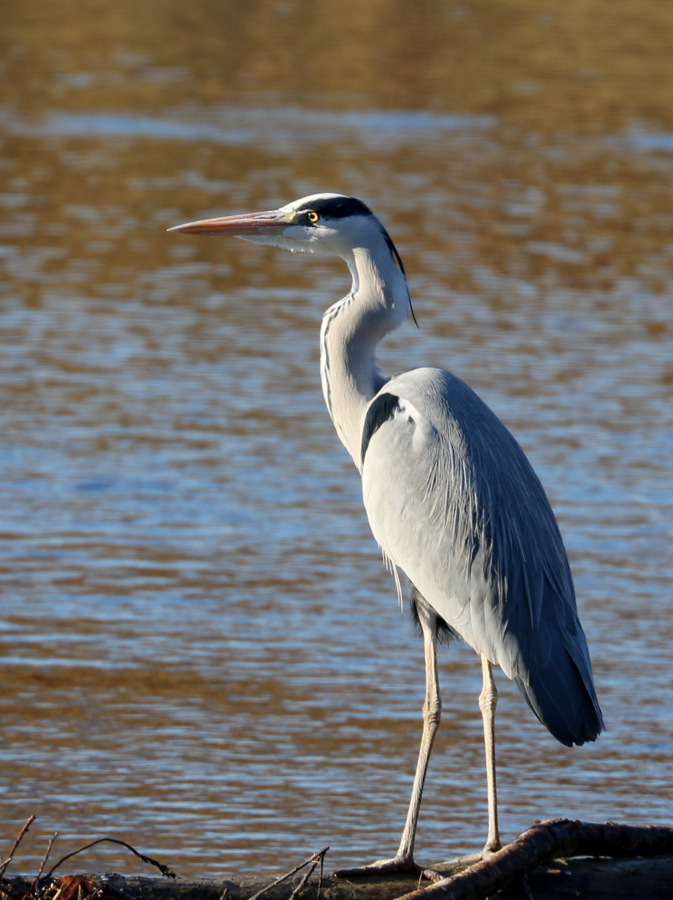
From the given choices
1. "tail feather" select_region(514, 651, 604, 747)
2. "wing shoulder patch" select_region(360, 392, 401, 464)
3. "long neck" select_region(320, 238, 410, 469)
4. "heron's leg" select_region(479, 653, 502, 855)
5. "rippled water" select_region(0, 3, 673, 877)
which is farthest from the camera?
"rippled water" select_region(0, 3, 673, 877)

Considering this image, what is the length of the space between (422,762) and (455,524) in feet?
2.10

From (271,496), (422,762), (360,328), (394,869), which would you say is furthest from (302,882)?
(271,496)

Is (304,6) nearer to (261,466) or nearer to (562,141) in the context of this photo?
(562,141)

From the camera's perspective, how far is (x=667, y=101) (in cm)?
2253

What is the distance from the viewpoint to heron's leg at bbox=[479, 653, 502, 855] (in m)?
4.41

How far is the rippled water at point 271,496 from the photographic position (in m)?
5.93

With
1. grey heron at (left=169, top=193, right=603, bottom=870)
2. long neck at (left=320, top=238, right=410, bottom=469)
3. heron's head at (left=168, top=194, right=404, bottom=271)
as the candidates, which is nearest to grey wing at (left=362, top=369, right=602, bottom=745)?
grey heron at (left=169, top=193, right=603, bottom=870)

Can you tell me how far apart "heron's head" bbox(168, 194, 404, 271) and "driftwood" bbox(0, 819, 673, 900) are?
1758mm

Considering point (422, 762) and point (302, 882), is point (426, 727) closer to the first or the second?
point (422, 762)

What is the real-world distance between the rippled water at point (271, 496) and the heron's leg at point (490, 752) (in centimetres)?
103

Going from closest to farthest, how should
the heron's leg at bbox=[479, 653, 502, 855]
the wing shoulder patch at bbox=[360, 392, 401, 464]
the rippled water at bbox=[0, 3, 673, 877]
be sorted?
1. the heron's leg at bbox=[479, 653, 502, 855]
2. the wing shoulder patch at bbox=[360, 392, 401, 464]
3. the rippled water at bbox=[0, 3, 673, 877]

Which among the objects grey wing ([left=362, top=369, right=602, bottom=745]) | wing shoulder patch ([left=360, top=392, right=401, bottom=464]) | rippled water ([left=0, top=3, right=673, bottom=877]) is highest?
wing shoulder patch ([left=360, top=392, right=401, bottom=464])

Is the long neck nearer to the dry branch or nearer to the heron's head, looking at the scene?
the heron's head

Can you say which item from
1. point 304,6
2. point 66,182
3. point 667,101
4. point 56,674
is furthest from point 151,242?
point 304,6
